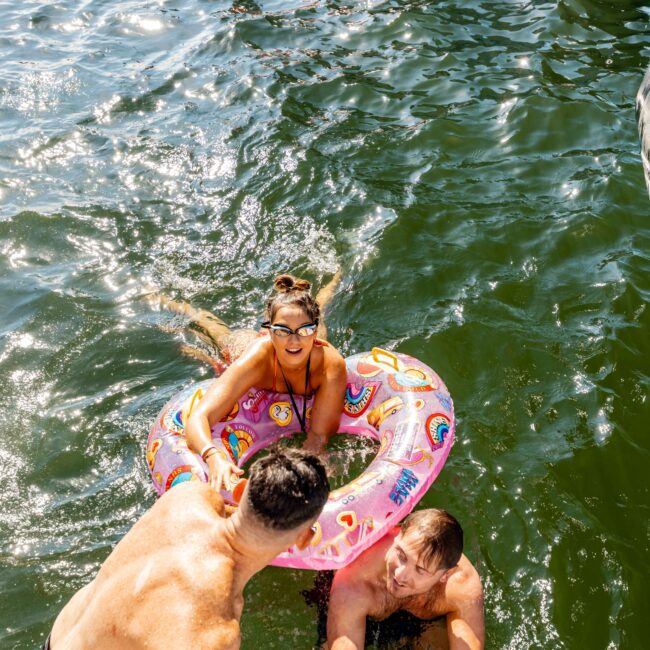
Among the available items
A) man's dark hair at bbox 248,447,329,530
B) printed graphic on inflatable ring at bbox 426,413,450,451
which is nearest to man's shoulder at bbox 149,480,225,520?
man's dark hair at bbox 248,447,329,530

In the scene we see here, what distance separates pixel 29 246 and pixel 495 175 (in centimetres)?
471

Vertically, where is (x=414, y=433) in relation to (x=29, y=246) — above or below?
above

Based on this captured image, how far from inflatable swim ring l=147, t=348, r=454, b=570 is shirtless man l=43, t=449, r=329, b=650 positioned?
3.65 ft

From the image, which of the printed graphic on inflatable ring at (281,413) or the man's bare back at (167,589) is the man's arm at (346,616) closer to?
the man's bare back at (167,589)

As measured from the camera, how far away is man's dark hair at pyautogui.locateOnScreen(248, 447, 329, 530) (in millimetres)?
2939

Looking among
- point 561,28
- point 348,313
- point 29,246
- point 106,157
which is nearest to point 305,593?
point 348,313

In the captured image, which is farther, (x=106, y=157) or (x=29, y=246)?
(x=106, y=157)

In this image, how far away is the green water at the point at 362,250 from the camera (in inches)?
184

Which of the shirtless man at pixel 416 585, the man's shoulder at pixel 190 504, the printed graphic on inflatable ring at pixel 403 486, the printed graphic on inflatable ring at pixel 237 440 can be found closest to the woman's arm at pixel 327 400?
the printed graphic on inflatable ring at pixel 237 440

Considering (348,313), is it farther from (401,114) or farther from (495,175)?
(401,114)

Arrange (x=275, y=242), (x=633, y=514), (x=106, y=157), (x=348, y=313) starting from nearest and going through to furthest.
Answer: (x=633, y=514) → (x=348, y=313) → (x=275, y=242) → (x=106, y=157)

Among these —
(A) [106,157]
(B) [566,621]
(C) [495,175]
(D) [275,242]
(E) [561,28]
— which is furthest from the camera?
(E) [561,28]

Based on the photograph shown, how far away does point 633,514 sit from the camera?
4758 millimetres

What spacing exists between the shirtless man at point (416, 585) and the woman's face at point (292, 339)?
1296 millimetres
